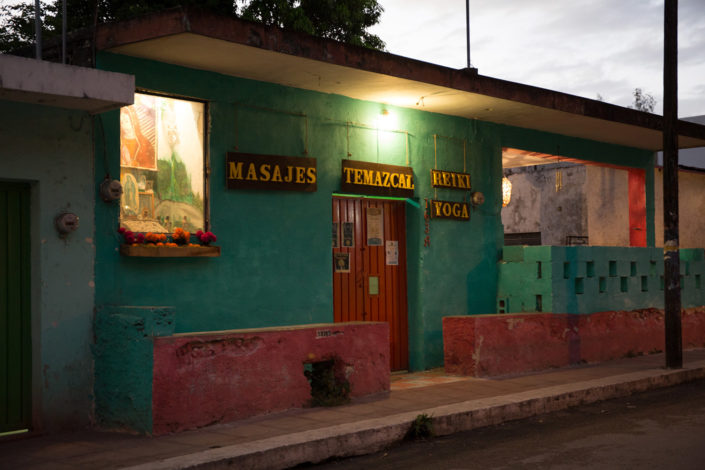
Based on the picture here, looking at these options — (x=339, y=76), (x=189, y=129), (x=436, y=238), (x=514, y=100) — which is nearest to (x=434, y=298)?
(x=436, y=238)

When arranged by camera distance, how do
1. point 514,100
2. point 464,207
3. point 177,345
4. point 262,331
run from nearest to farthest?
1. point 177,345
2. point 262,331
3. point 514,100
4. point 464,207

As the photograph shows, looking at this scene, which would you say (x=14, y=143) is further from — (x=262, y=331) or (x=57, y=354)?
(x=262, y=331)

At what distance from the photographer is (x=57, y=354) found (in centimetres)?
729

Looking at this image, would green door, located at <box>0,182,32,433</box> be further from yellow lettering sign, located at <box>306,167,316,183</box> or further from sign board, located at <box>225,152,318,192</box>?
yellow lettering sign, located at <box>306,167,316,183</box>

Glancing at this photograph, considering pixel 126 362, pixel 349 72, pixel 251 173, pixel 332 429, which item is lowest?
pixel 332 429

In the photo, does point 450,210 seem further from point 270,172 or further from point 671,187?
→ point 270,172

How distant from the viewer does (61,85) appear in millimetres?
6691

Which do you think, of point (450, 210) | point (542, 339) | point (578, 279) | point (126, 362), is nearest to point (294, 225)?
point (450, 210)

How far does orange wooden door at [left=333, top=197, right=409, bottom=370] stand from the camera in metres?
10.4

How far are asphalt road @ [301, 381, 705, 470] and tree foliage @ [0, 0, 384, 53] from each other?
37.2 ft

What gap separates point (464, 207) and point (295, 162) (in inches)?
127

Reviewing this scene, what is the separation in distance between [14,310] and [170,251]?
154 centimetres

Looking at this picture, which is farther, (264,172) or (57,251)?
(264,172)

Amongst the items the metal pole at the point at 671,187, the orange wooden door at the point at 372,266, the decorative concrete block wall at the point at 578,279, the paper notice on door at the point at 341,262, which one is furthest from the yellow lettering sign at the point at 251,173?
the metal pole at the point at 671,187
